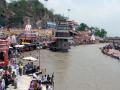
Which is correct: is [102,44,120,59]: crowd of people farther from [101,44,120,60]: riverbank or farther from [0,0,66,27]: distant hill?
[0,0,66,27]: distant hill

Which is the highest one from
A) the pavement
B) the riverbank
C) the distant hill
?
the distant hill

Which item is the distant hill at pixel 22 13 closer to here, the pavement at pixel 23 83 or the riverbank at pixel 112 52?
the riverbank at pixel 112 52

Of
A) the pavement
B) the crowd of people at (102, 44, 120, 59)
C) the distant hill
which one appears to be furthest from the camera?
the distant hill

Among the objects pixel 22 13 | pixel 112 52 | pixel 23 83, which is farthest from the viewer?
pixel 22 13

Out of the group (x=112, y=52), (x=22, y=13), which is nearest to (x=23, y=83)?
(x=112, y=52)

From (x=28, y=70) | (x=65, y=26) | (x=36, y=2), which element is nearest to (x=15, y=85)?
(x=28, y=70)

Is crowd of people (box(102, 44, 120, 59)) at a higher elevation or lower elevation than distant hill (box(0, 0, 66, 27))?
lower

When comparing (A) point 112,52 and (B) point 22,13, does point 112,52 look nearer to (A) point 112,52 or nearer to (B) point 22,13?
(A) point 112,52

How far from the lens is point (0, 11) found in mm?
104625

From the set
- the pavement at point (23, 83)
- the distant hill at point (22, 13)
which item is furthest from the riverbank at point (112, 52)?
the pavement at point (23, 83)

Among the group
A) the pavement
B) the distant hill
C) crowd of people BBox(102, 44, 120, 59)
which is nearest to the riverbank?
crowd of people BBox(102, 44, 120, 59)

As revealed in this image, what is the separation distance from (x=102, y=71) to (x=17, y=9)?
7428 cm

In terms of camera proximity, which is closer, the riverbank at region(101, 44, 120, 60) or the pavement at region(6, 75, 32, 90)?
the pavement at region(6, 75, 32, 90)

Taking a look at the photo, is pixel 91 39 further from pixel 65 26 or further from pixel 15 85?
pixel 15 85
